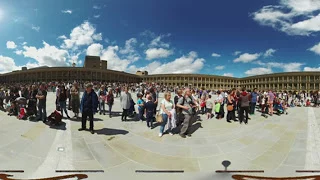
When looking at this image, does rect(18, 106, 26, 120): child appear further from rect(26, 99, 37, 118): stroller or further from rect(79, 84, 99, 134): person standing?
rect(79, 84, 99, 134): person standing

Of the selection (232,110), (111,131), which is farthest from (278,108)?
(111,131)

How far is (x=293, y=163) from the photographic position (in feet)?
15.0

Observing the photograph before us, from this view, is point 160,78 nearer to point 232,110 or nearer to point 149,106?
point 232,110

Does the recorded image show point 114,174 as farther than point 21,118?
No

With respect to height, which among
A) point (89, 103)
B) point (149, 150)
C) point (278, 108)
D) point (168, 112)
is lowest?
point (149, 150)

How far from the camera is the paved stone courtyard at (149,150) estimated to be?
4.24 metres

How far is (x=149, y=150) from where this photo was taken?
528cm

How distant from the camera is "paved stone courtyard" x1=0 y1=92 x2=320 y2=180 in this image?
13.9ft

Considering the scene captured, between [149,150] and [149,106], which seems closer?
[149,150]

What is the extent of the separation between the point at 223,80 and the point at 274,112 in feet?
348

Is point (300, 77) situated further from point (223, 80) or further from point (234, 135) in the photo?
point (234, 135)

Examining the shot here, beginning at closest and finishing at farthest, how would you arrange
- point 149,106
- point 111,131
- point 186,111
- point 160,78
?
point 186,111 → point 111,131 → point 149,106 → point 160,78

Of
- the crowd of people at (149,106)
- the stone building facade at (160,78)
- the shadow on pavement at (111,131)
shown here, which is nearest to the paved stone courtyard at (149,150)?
the shadow on pavement at (111,131)

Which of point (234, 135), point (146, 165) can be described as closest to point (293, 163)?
point (234, 135)
